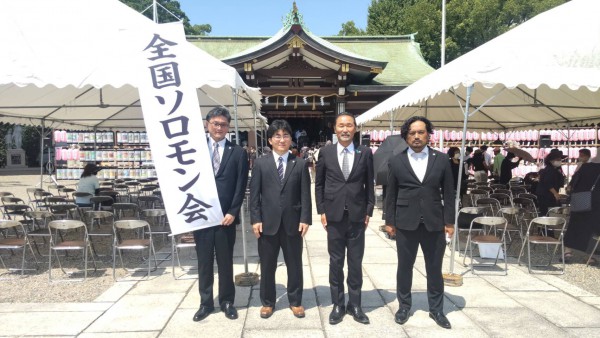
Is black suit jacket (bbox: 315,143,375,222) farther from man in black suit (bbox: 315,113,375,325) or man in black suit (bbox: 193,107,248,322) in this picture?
man in black suit (bbox: 193,107,248,322)

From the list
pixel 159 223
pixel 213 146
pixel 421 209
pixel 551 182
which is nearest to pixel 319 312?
pixel 421 209

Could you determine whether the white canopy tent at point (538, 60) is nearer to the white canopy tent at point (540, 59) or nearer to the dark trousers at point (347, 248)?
the white canopy tent at point (540, 59)

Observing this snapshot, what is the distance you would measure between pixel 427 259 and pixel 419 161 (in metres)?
0.87

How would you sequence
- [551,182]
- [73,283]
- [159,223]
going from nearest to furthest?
[73,283] < [551,182] < [159,223]

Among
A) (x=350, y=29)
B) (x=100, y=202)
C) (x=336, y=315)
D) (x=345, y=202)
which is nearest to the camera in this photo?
(x=345, y=202)

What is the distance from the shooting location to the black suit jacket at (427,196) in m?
3.56

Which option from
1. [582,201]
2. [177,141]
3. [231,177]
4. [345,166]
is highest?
[177,141]

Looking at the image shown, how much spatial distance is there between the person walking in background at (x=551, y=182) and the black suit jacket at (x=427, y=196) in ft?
12.8

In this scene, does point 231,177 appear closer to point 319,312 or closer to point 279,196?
point 279,196

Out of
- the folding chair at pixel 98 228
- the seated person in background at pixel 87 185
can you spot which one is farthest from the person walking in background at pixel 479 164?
the seated person in background at pixel 87 185

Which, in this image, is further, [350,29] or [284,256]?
[350,29]

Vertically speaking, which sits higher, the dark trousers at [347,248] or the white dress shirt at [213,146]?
the white dress shirt at [213,146]

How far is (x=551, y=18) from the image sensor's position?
545cm

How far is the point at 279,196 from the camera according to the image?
142 inches
